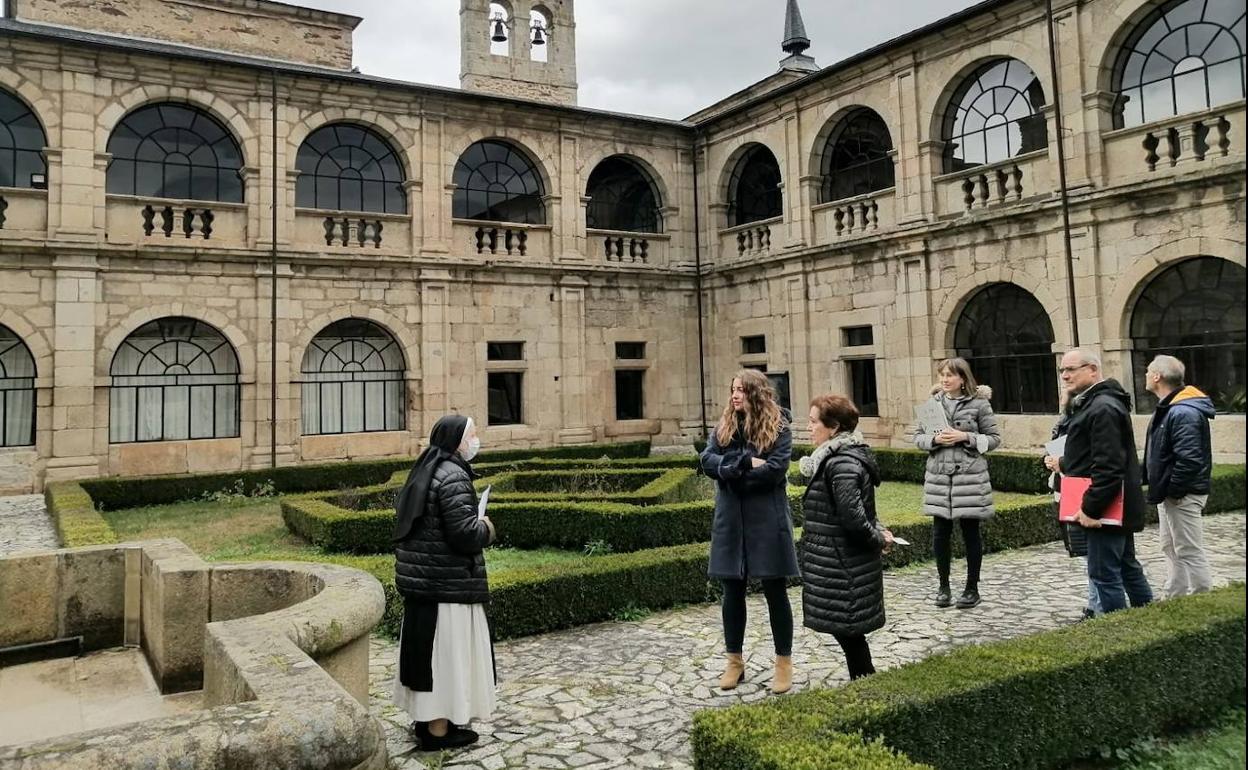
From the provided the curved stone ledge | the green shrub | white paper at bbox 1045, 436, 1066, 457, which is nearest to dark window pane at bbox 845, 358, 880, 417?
white paper at bbox 1045, 436, 1066, 457

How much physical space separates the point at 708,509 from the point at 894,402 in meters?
8.83

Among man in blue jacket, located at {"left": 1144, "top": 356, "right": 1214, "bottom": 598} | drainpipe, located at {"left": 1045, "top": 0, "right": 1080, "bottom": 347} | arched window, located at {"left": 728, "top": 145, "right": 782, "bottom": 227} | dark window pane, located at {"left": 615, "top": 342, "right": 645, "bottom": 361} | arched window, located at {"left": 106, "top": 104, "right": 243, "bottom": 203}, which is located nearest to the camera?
man in blue jacket, located at {"left": 1144, "top": 356, "right": 1214, "bottom": 598}

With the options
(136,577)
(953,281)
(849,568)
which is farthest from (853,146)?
(136,577)

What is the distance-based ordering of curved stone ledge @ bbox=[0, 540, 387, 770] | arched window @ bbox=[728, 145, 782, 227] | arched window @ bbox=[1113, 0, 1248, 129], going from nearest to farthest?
curved stone ledge @ bbox=[0, 540, 387, 770] → arched window @ bbox=[1113, 0, 1248, 129] → arched window @ bbox=[728, 145, 782, 227]

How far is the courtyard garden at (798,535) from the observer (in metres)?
3.59

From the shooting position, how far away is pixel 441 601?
4.41 metres

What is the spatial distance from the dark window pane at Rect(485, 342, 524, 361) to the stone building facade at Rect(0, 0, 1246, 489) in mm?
67

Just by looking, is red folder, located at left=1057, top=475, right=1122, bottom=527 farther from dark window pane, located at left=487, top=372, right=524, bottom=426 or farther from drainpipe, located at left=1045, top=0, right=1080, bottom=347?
dark window pane, located at left=487, top=372, right=524, bottom=426

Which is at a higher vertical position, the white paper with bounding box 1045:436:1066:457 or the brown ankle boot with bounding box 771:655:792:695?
the white paper with bounding box 1045:436:1066:457

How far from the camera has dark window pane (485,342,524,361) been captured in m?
19.4

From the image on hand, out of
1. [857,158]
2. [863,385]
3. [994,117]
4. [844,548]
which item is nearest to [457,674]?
[844,548]

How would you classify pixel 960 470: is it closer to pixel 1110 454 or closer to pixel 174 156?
pixel 1110 454

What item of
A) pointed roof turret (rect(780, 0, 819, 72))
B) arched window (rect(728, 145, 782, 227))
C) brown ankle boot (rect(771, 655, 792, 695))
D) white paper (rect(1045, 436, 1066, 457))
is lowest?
brown ankle boot (rect(771, 655, 792, 695))

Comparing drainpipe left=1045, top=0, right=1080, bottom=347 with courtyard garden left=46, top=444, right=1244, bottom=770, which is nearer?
courtyard garden left=46, top=444, right=1244, bottom=770
